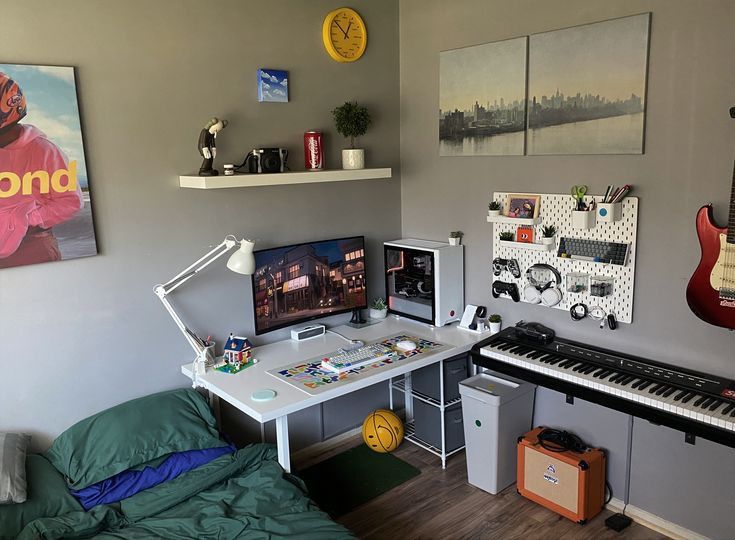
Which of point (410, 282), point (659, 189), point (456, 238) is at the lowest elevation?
point (410, 282)

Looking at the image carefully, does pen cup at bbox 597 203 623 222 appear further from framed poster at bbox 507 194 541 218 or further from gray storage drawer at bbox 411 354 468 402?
gray storage drawer at bbox 411 354 468 402

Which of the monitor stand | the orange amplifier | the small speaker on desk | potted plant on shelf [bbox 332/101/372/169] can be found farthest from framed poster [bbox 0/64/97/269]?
the orange amplifier

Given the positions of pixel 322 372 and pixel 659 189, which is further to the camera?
pixel 322 372

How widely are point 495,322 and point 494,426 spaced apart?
58 centimetres

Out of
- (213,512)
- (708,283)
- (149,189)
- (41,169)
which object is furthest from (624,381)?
(41,169)

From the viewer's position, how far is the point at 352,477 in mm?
3299

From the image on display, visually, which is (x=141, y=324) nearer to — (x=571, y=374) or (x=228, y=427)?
(x=228, y=427)

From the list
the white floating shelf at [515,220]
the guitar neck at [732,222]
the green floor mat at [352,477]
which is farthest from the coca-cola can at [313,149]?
the guitar neck at [732,222]

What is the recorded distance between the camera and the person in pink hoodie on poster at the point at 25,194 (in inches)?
93.3

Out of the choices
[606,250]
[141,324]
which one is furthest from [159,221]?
[606,250]

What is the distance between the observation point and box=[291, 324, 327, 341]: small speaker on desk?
3.32 meters

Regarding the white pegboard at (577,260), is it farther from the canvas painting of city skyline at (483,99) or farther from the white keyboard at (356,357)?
the white keyboard at (356,357)

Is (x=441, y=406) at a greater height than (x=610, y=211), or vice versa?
(x=610, y=211)

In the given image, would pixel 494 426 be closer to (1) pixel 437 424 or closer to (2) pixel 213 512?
(1) pixel 437 424
